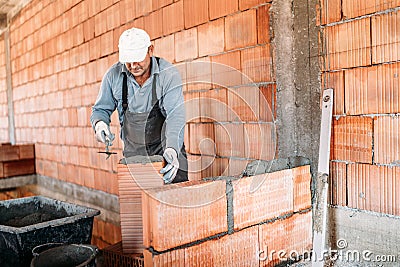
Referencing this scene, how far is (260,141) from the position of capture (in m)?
2.49

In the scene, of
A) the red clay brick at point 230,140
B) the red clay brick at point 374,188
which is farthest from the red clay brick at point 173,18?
the red clay brick at point 374,188

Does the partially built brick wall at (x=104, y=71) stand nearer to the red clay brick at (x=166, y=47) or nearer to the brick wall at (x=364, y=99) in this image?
the red clay brick at (x=166, y=47)

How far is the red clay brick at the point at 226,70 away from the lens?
2.62 meters

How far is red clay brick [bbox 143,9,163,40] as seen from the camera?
3357mm

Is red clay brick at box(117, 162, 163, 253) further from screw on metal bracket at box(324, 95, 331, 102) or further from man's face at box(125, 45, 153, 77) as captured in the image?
screw on metal bracket at box(324, 95, 331, 102)

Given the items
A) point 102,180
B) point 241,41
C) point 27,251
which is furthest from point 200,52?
point 102,180

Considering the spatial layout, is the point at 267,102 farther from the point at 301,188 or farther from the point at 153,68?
the point at 153,68

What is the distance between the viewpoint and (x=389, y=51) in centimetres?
193

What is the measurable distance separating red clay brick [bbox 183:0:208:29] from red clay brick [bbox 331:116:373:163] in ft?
4.17

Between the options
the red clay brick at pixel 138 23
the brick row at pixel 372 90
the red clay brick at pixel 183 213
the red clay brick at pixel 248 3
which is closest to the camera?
the red clay brick at pixel 183 213

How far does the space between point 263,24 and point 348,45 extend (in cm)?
54

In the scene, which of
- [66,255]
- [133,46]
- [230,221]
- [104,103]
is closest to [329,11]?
[133,46]

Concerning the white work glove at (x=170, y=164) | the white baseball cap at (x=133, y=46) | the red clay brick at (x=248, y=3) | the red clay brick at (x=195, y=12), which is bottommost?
the white work glove at (x=170, y=164)

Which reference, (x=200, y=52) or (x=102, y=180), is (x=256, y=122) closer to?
(x=200, y=52)
